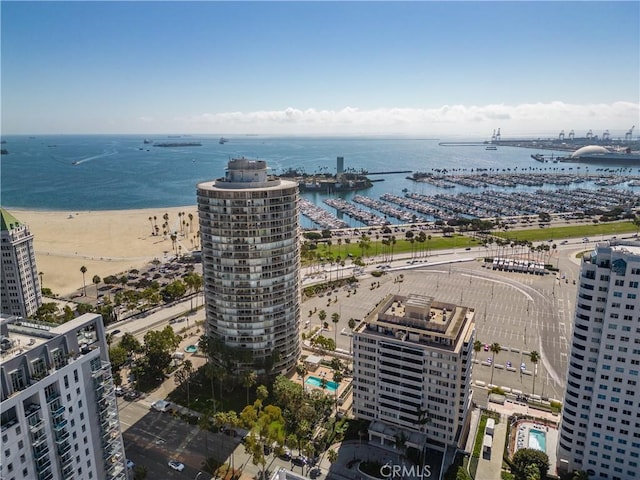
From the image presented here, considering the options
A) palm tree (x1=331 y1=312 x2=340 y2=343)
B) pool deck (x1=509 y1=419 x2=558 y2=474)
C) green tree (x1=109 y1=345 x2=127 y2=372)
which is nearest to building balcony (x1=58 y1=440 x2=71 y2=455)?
green tree (x1=109 y1=345 x2=127 y2=372)

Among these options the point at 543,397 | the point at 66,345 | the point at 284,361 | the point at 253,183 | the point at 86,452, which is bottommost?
the point at 543,397

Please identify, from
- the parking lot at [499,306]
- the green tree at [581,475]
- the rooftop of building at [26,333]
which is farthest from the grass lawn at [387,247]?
the rooftop of building at [26,333]

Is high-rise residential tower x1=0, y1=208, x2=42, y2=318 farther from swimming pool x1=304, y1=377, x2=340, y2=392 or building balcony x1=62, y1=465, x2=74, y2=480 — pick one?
building balcony x1=62, y1=465, x2=74, y2=480

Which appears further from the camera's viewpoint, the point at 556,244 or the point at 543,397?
the point at 556,244

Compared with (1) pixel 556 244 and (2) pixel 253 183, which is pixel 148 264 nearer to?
(2) pixel 253 183

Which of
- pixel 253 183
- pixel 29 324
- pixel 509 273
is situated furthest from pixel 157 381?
pixel 509 273

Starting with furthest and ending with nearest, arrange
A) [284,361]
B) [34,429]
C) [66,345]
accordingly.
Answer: [284,361]
[66,345]
[34,429]
